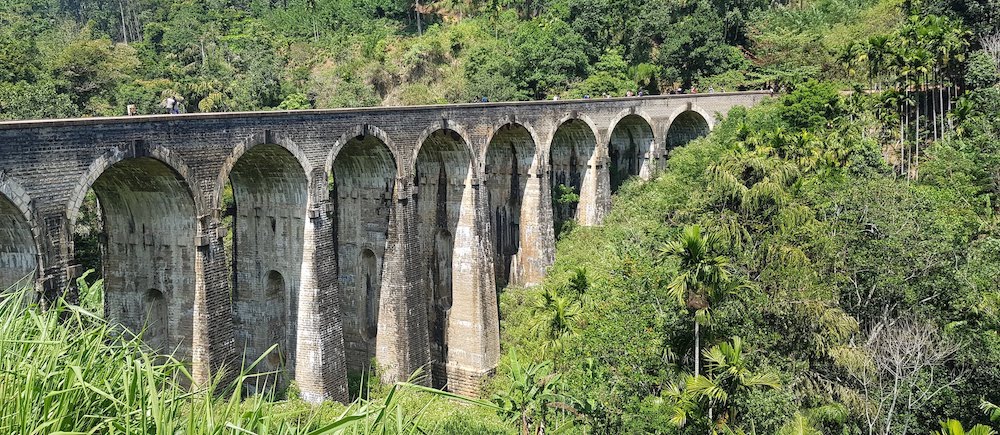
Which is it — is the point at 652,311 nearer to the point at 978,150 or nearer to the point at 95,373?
the point at 95,373

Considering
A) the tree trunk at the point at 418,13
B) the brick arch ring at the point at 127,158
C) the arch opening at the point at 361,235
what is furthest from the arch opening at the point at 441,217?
the tree trunk at the point at 418,13

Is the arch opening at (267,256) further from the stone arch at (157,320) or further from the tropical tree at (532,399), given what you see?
the tropical tree at (532,399)

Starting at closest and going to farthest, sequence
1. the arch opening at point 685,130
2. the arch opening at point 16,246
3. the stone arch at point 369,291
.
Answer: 1. the arch opening at point 16,246
2. the stone arch at point 369,291
3. the arch opening at point 685,130

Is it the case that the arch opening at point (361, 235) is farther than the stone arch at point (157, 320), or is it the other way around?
the arch opening at point (361, 235)

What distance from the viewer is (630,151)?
44.9 metres

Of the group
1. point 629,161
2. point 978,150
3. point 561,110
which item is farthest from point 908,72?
point 561,110

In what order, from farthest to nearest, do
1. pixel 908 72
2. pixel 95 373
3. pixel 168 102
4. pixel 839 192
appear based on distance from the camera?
1. pixel 908 72
2. pixel 839 192
3. pixel 168 102
4. pixel 95 373

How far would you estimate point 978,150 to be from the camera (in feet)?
111

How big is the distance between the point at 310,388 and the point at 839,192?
59.8 ft

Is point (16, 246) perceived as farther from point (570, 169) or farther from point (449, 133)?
point (570, 169)

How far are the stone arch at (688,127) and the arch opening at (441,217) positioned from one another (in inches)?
784

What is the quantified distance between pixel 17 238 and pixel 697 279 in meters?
13.7

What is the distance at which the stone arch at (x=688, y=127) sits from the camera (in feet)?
155

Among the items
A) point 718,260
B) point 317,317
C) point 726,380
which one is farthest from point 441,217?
point 726,380
